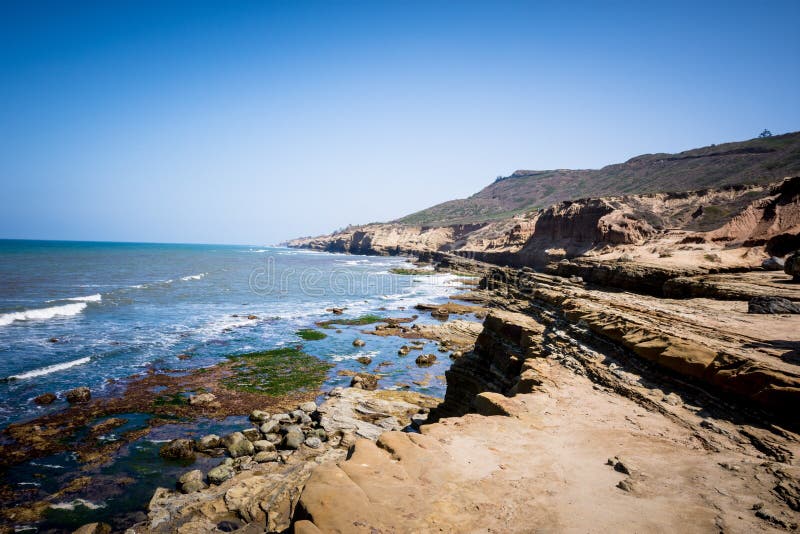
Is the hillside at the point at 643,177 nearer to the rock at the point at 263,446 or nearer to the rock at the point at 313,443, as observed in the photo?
the rock at the point at 313,443

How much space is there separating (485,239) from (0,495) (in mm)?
90661

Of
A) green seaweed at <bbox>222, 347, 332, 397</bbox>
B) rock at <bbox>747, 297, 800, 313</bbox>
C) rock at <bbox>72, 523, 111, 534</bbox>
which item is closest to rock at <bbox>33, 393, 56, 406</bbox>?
green seaweed at <bbox>222, 347, 332, 397</bbox>

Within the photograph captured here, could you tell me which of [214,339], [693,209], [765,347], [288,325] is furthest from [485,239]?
[765,347]

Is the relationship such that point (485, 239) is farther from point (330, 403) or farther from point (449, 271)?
point (330, 403)

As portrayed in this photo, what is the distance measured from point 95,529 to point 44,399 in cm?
1002

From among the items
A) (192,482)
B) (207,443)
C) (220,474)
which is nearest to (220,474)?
(220,474)

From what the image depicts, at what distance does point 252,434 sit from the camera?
12625mm

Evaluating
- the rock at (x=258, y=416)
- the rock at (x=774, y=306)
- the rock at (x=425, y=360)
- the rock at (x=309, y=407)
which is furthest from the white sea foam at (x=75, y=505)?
the rock at (x=774, y=306)

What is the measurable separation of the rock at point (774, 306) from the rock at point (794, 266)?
15.3 feet

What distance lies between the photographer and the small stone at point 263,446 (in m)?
11.6

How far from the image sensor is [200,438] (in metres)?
12.3

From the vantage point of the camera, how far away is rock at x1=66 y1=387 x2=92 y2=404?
14534 millimetres

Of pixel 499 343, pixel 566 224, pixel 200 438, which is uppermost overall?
pixel 566 224

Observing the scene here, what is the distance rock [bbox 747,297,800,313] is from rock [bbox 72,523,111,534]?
2050 centimetres
